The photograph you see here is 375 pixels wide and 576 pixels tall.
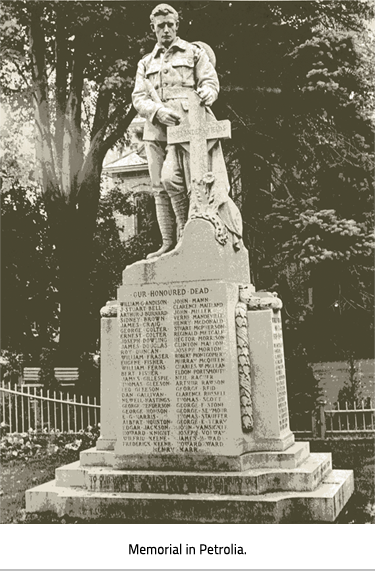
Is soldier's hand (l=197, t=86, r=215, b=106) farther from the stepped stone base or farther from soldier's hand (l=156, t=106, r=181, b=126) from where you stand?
the stepped stone base

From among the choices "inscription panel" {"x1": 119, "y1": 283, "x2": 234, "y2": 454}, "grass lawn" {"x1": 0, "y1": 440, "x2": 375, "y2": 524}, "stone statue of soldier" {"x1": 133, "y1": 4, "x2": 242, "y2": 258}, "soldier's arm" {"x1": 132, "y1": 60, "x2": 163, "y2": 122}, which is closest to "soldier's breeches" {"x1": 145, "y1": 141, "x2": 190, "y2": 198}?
"stone statue of soldier" {"x1": 133, "y1": 4, "x2": 242, "y2": 258}

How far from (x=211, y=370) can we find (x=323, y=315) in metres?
11.7

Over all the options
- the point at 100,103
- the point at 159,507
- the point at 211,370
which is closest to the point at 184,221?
the point at 211,370

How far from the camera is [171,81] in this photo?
797cm

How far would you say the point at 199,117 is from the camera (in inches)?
307

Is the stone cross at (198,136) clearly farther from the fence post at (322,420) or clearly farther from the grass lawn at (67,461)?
the fence post at (322,420)

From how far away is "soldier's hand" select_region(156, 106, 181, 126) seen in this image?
25.7 ft

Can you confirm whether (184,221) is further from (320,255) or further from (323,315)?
(323,315)

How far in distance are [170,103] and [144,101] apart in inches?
11.6

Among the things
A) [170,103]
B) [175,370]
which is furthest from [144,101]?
[175,370]

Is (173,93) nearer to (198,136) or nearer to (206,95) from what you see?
(206,95)
